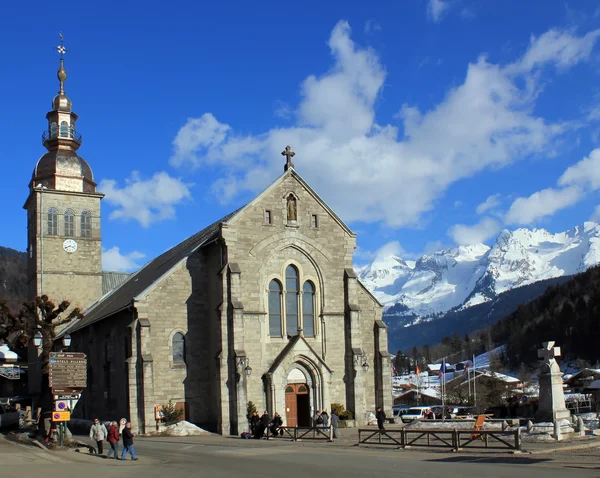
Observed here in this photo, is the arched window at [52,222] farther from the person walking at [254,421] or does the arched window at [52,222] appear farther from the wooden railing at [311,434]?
the wooden railing at [311,434]

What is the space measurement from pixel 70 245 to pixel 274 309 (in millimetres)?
24761

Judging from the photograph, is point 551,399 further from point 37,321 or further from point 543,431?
point 37,321

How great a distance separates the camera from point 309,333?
4409cm

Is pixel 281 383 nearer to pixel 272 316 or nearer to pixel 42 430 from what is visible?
pixel 272 316

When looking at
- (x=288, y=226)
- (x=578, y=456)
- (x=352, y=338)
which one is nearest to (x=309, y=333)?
(x=352, y=338)

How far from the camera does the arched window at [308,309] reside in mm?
44062

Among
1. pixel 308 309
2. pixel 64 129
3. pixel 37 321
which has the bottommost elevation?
pixel 37 321

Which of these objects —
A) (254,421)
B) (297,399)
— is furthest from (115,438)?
(297,399)

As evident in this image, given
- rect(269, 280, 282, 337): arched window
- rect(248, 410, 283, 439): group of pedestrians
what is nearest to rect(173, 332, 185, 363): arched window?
rect(269, 280, 282, 337): arched window

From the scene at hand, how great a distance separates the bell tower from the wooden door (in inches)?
962

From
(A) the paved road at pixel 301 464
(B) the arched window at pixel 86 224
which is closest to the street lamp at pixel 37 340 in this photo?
(A) the paved road at pixel 301 464

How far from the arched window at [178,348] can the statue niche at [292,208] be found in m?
9.11

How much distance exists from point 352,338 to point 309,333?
2.47 m

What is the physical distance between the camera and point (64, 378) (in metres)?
31.4
